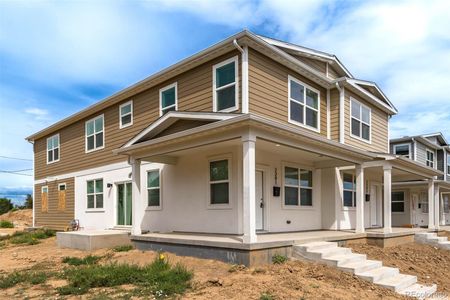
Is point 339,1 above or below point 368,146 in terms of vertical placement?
above

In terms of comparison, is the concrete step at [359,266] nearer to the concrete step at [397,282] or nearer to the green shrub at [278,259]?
the concrete step at [397,282]

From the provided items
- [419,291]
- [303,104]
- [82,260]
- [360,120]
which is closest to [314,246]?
[419,291]

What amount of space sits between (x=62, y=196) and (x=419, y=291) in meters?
16.4

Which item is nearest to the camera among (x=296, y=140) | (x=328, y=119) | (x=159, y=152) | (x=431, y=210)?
(x=296, y=140)

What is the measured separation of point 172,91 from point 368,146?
7.88m

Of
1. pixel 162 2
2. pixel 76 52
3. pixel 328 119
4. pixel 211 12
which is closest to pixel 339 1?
pixel 211 12

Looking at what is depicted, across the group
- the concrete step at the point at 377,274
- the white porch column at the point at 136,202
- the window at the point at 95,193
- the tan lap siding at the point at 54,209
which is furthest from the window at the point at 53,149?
the concrete step at the point at 377,274

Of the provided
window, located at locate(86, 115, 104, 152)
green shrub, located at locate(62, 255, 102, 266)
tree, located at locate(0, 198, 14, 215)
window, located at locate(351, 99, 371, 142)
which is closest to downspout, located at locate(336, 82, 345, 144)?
window, located at locate(351, 99, 371, 142)

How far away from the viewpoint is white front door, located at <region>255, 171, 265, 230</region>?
11.5 meters

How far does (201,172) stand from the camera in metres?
11.8

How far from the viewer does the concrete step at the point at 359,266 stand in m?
8.14

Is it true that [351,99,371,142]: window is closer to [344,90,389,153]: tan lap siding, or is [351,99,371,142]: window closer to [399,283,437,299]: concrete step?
[344,90,389,153]: tan lap siding

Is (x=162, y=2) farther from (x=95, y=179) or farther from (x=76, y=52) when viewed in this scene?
(x=95, y=179)

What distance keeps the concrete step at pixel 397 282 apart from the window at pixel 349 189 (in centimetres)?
585
